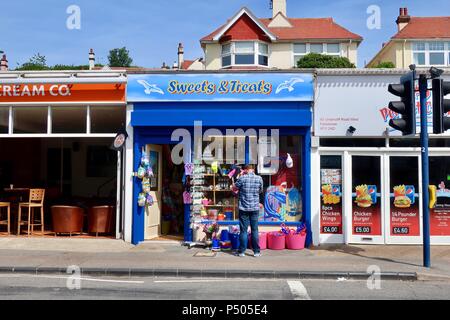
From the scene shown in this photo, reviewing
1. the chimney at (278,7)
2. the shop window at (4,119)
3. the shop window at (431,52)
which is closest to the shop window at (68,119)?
the shop window at (4,119)

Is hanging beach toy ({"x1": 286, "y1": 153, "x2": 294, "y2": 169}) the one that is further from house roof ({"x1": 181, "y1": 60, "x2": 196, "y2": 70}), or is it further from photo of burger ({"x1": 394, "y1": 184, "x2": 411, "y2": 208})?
house roof ({"x1": 181, "y1": 60, "x2": 196, "y2": 70})

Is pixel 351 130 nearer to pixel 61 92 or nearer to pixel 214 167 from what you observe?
pixel 214 167

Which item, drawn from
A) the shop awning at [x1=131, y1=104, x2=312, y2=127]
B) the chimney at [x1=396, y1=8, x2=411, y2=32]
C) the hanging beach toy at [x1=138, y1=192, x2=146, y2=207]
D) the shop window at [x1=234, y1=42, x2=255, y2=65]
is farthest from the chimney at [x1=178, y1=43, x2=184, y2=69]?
the hanging beach toy at [x1=138, y1=192, x2=146, y2=207]

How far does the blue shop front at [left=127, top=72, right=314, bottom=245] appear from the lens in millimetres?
11133

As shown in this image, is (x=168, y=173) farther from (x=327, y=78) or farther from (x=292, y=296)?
(x=292, y=296)

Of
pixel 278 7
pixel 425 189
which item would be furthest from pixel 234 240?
pixel 278 7

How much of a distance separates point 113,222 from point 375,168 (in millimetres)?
6763

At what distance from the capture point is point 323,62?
29766 millimetres

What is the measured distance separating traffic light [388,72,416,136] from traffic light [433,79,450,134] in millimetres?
375

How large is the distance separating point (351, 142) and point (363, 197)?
1338mm

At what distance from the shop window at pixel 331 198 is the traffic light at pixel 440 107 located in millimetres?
2980

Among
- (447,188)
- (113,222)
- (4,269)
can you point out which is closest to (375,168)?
(447,188)

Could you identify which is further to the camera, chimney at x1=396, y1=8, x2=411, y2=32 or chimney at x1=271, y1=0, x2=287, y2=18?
chimney at x1=271, y1=0, x2=287, y2=18

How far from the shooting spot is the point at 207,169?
1156cm
